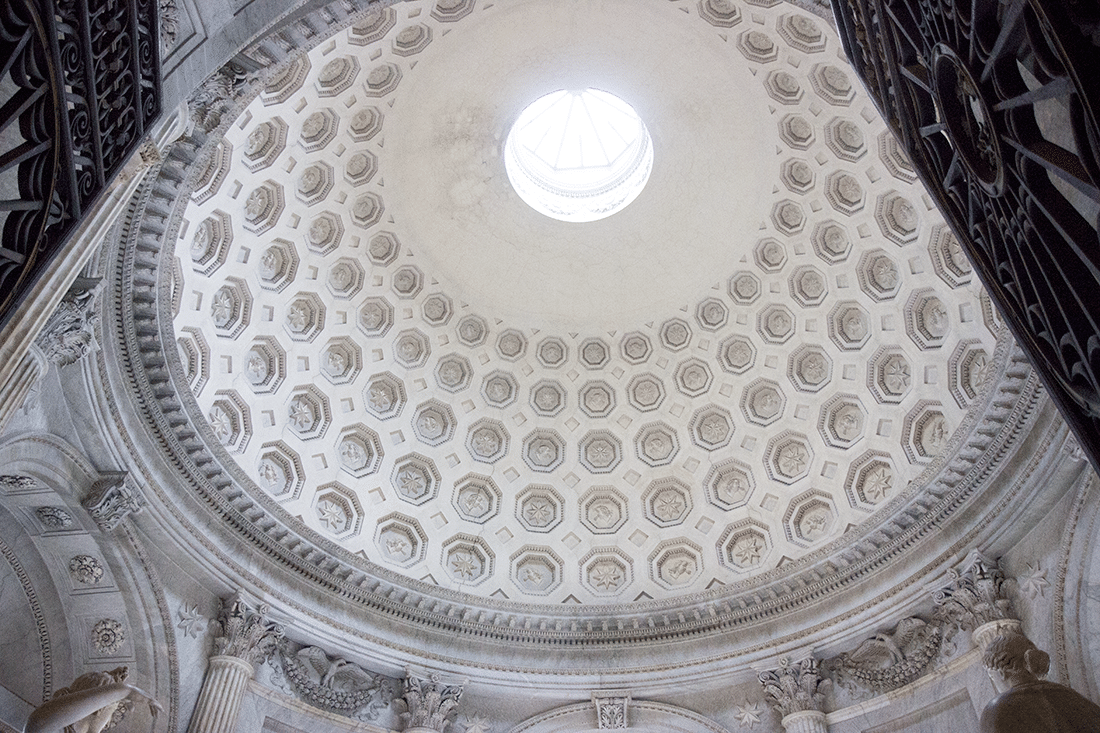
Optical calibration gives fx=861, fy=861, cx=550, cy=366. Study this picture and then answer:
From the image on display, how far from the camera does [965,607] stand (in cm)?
1334

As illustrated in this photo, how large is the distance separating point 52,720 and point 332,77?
1150 cm

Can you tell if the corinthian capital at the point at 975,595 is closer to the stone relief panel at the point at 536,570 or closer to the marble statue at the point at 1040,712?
the marble statue at the point at 1040,712

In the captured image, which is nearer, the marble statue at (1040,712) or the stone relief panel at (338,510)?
the marble statue at (1040,712)

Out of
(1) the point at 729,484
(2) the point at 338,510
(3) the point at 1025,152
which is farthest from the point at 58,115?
(1) the point at 729,484

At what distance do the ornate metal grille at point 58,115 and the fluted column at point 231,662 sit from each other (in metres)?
9.11

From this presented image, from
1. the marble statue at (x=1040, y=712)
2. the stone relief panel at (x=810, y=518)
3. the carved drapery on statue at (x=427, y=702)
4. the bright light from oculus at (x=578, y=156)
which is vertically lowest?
the marble statue at (x=1040, y=712)

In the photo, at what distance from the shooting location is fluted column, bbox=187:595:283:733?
1281 cm

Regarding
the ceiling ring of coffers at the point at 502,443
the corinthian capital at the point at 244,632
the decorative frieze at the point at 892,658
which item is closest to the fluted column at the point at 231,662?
the corinthian capital at the point at 244,632

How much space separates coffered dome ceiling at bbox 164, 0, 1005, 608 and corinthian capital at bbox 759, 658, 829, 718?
2205mm

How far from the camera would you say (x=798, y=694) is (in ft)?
48.0

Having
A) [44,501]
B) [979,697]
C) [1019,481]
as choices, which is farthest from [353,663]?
[1019,481]

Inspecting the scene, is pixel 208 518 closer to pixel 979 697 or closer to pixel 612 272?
pixel 612 272

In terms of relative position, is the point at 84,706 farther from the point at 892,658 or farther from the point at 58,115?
the point at 892,658

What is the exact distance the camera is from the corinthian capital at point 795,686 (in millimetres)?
14552
